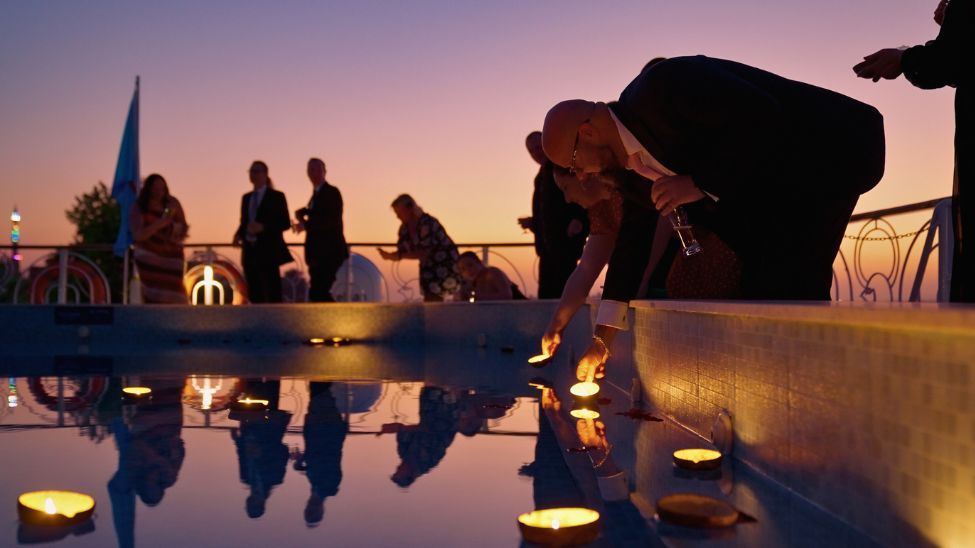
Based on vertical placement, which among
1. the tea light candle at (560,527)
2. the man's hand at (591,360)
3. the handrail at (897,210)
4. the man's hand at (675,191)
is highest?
the handrail at (897,210)

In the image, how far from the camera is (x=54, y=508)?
1.49 meters

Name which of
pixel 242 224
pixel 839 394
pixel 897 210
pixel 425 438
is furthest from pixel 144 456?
pixel 242 224

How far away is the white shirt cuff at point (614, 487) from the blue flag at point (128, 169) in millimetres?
9559

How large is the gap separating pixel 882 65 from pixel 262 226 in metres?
7.00

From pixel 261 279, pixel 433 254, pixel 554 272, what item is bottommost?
pixel 261 279

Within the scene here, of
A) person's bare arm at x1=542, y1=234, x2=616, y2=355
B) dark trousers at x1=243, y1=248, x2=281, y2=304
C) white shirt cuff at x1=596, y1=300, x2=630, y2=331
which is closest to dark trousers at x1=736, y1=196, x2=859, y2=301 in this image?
white shirt cuff at x1=596, y1=300, x2=630, y2=331

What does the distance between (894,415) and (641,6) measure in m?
7.29

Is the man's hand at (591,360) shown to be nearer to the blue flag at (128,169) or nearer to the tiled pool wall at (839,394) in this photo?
the tiled pool wall at (839,394)

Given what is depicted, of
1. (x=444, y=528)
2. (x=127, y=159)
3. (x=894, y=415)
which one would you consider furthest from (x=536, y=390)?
(x=127, y=159)

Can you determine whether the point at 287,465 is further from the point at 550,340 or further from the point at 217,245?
the point at 217,245

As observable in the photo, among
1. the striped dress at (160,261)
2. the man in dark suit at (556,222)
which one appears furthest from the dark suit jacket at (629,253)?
the striped dress at (160,261)

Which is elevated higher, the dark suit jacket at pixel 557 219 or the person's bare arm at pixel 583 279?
the dark suit jacket at pixel 557 219

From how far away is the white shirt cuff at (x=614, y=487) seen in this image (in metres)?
1.68

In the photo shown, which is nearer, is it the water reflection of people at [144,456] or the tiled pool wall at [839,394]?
the tiled pool wall at [839,394]
